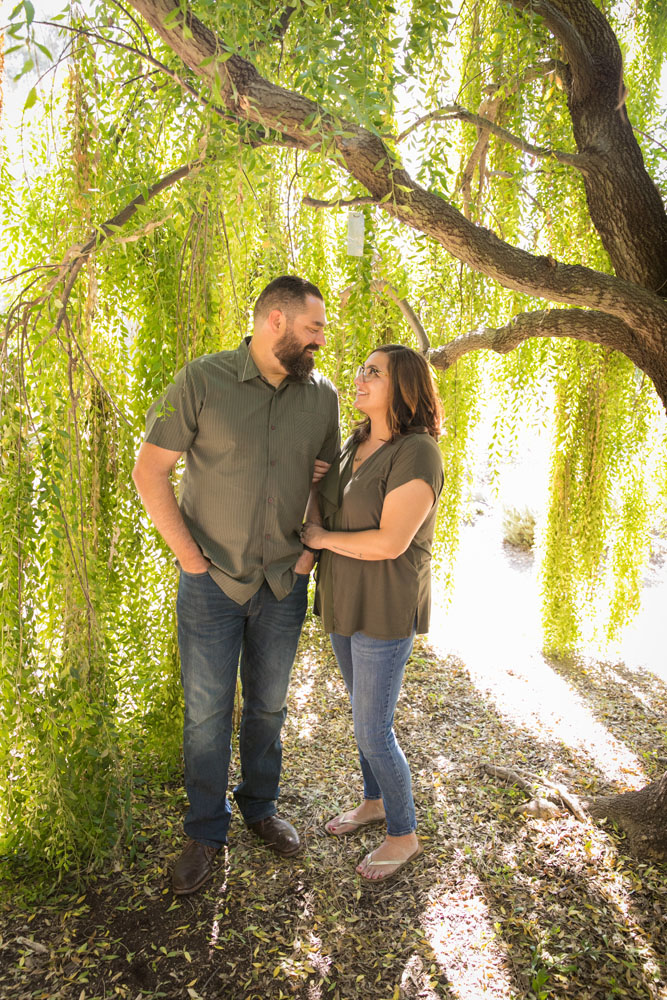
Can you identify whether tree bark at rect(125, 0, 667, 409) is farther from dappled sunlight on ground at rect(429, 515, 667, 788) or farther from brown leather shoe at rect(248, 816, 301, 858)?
brown leather shoe at rect(248, 816, 301, 858)

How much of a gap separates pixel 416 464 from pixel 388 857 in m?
1.16

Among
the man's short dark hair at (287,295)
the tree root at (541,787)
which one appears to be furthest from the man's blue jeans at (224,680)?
the tree root at (541,787)

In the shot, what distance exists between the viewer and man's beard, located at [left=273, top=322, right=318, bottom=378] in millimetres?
1805

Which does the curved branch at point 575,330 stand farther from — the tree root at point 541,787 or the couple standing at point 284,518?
the tree root at point 541,787

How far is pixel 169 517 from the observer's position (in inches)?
70.4

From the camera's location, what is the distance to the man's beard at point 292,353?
71.1 inches

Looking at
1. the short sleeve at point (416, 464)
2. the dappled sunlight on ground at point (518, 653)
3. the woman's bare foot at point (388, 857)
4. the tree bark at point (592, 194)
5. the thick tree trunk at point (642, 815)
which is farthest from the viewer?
the dappled sunlight on ground at point (518, 653)

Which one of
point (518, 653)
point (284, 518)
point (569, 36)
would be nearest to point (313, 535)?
point (284, 518)

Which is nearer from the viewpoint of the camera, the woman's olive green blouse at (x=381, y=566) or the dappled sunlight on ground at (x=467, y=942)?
the dappled sunlight on ground at (x=467, y=942)

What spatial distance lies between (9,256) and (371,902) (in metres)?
2.31

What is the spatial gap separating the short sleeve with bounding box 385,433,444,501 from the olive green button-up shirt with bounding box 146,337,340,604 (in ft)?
0.86

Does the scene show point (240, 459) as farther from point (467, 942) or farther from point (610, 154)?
point (610, 154)

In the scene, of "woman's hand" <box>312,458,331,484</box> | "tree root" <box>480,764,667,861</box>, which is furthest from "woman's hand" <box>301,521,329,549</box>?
"tree root" <box>480,764,667,861</box>

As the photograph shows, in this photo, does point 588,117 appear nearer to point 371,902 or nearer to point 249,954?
point 371,902
